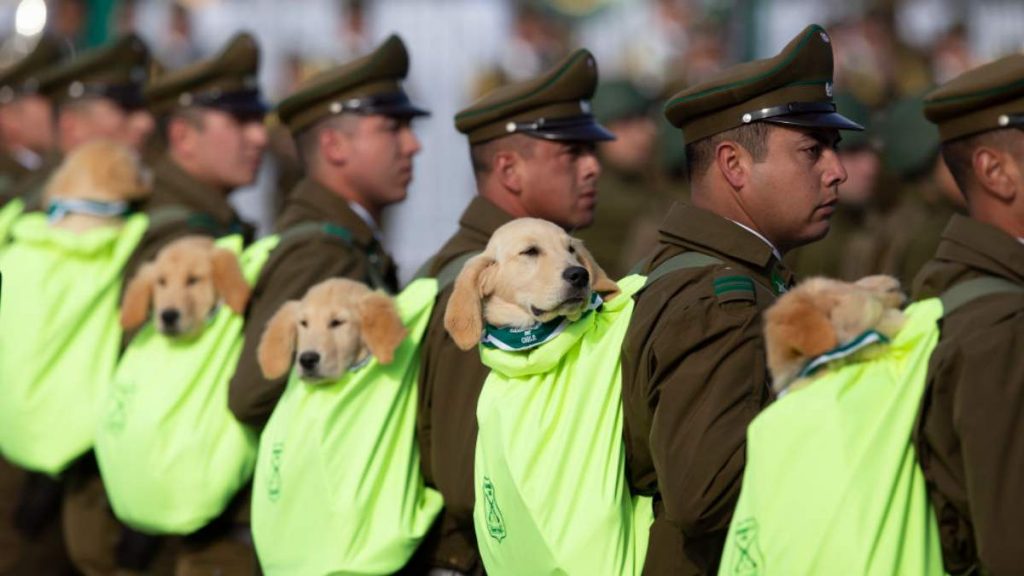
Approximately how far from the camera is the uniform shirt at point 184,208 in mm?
7379

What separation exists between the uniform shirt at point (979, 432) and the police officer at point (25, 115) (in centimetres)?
714

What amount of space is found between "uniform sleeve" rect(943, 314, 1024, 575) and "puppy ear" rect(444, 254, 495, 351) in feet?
4.75

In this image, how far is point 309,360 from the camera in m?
Result: 5.55

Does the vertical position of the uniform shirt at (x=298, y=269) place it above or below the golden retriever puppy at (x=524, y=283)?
below

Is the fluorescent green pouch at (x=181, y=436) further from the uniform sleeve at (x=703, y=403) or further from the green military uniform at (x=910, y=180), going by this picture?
the green military uniform at (x=910, y=180)

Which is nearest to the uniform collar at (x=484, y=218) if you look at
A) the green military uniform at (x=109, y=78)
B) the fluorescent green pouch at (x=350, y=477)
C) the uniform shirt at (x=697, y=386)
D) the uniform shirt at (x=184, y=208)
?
the fluorescent green pouch at (x=350, y=477)

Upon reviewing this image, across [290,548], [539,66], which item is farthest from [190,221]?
[539,66]

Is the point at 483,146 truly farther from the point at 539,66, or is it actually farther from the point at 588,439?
the point at 539,66

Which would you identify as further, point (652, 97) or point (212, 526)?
point (652, 97)

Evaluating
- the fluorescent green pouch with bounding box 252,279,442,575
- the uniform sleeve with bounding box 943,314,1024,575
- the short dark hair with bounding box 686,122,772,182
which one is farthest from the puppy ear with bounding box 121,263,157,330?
the uniform sleeve with bounding box 943,314,1024,575

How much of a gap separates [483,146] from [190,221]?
180 centimetres

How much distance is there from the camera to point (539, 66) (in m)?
16.1

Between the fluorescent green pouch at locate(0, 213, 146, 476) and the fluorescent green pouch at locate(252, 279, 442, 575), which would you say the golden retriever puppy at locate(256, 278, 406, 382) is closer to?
the fluorescent green pouch at locate(252, 279, 442, 575)

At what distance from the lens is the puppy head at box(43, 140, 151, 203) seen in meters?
7.33
